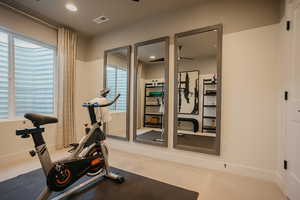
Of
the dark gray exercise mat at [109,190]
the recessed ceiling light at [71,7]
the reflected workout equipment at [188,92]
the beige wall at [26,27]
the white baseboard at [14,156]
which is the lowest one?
the dark gray exercise mat at [109,190]

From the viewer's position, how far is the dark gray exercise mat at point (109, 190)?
167 centimetres

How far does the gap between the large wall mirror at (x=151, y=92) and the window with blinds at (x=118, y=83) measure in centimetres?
32

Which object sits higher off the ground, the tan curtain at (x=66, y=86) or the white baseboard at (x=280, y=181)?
the tan curtain at (x=66, y=86)

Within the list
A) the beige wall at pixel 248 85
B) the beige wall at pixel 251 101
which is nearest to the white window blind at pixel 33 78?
the beige wall at pixel 248 85

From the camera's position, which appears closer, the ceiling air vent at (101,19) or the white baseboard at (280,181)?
the white baseboard at (280,181)

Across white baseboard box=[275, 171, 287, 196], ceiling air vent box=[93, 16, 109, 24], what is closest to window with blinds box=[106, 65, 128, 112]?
ceiling air vent box=[93, 16, 109, 24]

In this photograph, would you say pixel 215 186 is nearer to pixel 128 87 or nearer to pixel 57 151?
pixel 128 87

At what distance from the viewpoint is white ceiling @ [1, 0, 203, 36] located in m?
2.53

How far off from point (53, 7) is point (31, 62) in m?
1.19

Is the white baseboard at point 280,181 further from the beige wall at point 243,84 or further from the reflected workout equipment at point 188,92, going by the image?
the reflected workout equipment at point 188,92

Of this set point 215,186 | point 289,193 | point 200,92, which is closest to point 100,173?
point 215,186

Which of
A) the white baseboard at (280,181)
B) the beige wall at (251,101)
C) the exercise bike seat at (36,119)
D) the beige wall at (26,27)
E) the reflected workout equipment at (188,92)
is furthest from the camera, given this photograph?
the reflected workout equipment at (188,92)

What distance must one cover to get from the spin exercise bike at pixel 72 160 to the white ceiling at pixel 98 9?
5.56 feet

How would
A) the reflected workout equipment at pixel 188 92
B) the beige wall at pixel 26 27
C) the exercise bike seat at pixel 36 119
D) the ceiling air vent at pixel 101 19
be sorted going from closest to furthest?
the exercise bike seat at pixel 36 119, the beige wall at pixel 26 27, the reflected workout equipment at pixel 188 92, the ceiling air vent at pixel 101 19
